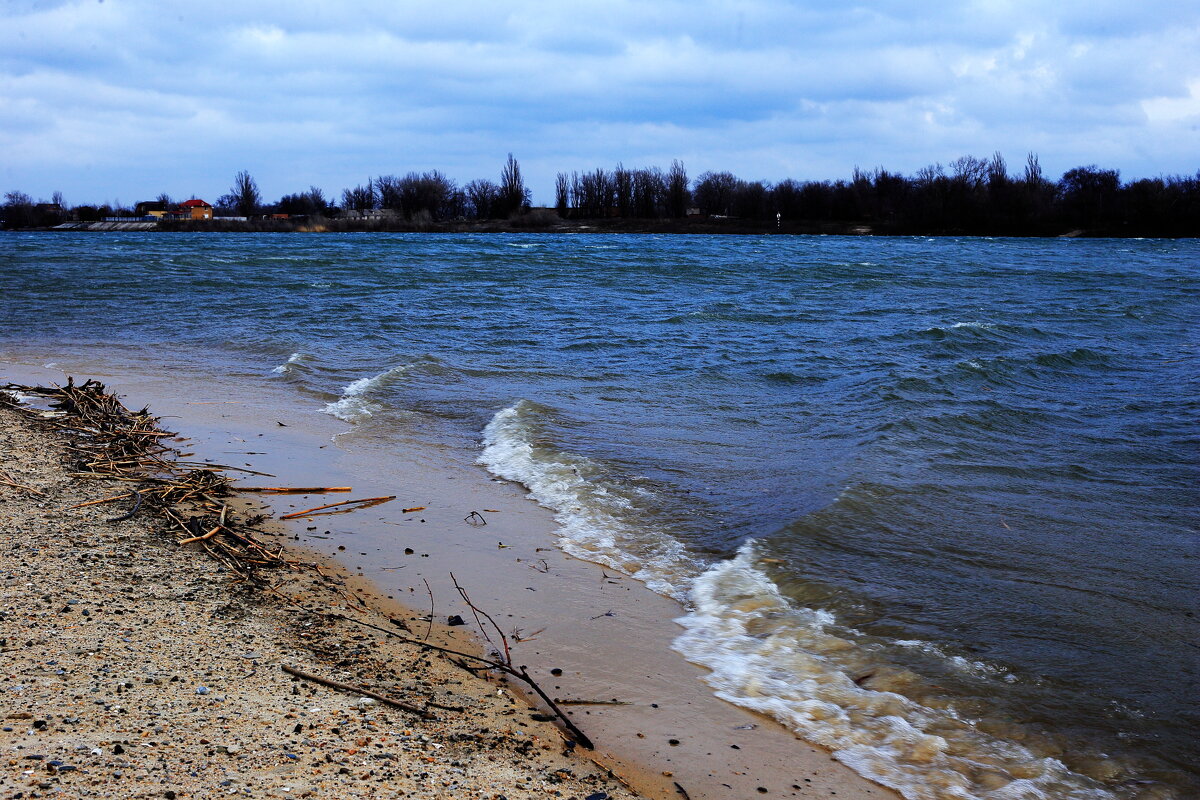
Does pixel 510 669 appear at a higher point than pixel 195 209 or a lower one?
lower

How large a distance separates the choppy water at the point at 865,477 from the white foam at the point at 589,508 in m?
0.03

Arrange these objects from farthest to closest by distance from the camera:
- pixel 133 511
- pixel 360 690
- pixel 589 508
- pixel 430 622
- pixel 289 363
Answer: pixel 289 363
pixel 589 508
pixel 133 511
pixel 430 622
pixel 360 690

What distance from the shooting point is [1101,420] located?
8.88 metres

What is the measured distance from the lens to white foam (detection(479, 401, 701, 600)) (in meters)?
4.90

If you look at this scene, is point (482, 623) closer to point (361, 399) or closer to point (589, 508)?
point (589, 508)

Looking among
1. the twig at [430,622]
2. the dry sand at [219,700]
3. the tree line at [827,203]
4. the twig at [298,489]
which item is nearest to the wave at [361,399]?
the twig at [298,489]

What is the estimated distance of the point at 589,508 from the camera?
5.84 metres

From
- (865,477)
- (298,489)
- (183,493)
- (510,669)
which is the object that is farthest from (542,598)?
(865,477)

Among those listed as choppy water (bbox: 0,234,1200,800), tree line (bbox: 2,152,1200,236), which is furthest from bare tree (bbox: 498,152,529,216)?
choppy water (bbox: 0,234,1200,800)

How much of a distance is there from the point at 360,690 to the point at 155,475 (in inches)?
131

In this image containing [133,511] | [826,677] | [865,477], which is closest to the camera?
[826,677]

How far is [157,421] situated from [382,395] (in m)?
2.72

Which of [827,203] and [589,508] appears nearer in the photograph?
[589,508]

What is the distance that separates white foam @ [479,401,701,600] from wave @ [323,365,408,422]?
5.10 ft
